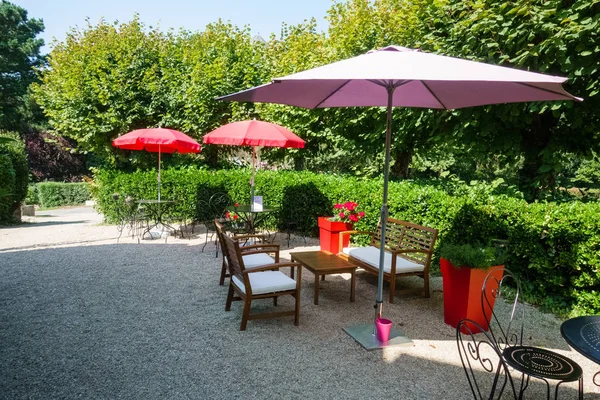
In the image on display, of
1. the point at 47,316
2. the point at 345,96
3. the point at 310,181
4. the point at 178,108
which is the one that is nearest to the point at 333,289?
the point at 345,96

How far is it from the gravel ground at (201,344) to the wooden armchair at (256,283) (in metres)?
0.17

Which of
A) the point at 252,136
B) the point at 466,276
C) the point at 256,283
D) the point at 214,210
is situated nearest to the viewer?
the point at 466,276

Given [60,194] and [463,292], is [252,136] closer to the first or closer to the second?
[463,292]

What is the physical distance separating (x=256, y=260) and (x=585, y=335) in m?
3.59

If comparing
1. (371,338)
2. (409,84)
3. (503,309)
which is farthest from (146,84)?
(503,309)

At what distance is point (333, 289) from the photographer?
5.65 metres

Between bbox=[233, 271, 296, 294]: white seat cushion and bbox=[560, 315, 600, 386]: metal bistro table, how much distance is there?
2.60 meters

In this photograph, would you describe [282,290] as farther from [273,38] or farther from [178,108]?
[273,38]

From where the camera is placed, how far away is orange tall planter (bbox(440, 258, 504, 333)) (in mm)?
4094

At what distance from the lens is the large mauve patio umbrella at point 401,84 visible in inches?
113

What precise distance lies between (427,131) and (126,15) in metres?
12.8

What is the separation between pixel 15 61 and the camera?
3516cm

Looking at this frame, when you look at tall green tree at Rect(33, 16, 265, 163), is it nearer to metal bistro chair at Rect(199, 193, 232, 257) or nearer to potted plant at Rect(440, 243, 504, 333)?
metal bistro chair at Rect(199, 193, 232, 257)

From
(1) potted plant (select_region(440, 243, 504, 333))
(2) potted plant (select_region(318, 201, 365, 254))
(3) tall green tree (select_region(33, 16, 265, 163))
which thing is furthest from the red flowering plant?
(3) tall green tree (select_region(33, 16, 265, 163))
